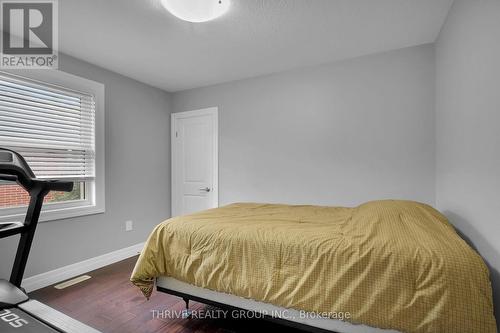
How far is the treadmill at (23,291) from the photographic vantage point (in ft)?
3.95

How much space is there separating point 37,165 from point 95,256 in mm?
1198

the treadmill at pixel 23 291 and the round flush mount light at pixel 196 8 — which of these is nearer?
the treadmill at pixel 23 291

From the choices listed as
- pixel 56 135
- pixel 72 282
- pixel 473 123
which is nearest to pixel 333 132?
pixel 473 123

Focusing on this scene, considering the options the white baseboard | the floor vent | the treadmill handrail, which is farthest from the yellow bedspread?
the white baseboard

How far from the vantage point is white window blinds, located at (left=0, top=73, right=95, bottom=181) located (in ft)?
7.66

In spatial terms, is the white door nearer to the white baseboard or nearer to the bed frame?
the white baseboard

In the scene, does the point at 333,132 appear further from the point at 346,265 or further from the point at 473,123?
the point at 346,265

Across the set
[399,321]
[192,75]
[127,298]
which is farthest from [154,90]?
[399,321]

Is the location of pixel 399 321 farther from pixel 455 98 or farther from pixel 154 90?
pixel 154 90

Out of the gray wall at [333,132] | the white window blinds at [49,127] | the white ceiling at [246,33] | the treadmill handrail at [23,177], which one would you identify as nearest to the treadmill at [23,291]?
the treadmill handrail at [23,177]

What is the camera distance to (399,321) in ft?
3.95

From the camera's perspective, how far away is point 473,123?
5.27 feet

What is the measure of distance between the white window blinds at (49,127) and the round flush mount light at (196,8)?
1.69 meters

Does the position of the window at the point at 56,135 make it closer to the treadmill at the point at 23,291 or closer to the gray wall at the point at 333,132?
the treadmill at the point at 23,291
